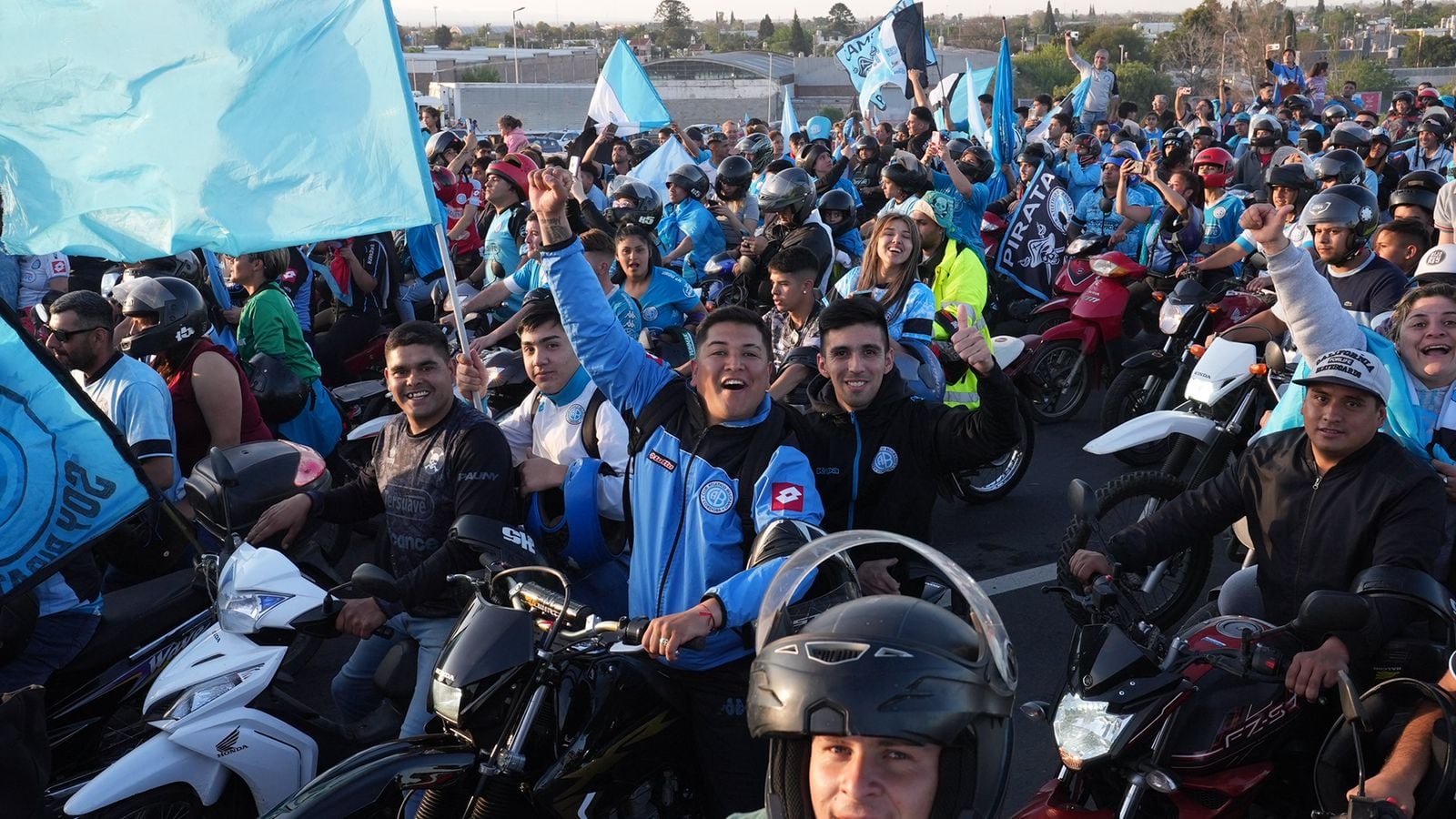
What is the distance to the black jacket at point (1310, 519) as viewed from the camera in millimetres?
3689

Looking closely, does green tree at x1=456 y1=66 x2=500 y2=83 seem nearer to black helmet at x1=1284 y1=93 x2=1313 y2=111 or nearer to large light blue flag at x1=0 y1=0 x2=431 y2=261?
black helmet at x1=1284 y1=93 x2=1313 y2=111

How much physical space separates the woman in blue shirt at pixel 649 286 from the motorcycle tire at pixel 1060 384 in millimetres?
2943

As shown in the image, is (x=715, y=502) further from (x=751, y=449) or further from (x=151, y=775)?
(x=151, y=775)

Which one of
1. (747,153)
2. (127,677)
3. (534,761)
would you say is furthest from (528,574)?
(747,153)

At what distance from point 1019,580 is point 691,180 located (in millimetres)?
5721

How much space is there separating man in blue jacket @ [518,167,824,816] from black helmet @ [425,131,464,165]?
37.1ft

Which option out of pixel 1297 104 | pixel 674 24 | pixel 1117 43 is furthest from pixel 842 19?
pixel 1297 104

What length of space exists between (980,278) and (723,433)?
14.1 ft

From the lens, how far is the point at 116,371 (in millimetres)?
5145

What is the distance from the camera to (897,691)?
1.96m

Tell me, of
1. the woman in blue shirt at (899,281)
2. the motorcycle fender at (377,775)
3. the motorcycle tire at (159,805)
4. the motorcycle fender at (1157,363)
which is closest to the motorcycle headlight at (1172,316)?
the motorcycle fender at (1157,363)

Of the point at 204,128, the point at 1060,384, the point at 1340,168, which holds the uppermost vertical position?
the point at 204,128

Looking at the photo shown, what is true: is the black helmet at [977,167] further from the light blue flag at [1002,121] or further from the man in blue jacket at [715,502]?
the man in blue jacket at [715,502]

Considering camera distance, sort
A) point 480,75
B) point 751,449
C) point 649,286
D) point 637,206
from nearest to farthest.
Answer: point 751,449
point 649,286
point 637,206
point 480,75
